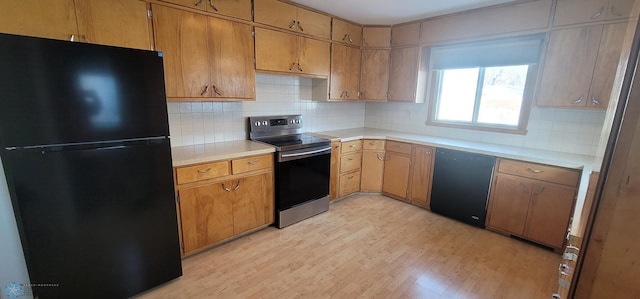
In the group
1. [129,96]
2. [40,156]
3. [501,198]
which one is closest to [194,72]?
[129,96]

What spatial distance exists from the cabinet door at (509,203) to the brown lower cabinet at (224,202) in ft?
7.66

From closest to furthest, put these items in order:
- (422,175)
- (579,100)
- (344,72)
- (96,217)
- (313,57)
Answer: (96,217) → (579,100) → (313,57) → (422,175) → (344,72)

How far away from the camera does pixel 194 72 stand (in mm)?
2236

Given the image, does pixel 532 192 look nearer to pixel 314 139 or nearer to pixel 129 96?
pixel 314 139

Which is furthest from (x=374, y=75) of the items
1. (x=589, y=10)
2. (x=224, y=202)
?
(x=224, y=202)

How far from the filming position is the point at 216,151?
7.79ft

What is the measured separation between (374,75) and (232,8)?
6.75 ft

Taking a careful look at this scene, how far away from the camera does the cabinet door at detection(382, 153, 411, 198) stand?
11.2ft

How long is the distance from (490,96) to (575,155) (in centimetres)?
102

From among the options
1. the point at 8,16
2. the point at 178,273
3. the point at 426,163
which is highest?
the point at 8,16

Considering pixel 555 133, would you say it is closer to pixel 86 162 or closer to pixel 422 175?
pixel 422 175

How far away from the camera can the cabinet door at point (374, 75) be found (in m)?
3.62

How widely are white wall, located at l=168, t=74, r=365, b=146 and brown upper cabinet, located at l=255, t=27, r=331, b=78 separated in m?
0.29

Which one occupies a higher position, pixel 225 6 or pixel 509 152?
pixel 225 6
